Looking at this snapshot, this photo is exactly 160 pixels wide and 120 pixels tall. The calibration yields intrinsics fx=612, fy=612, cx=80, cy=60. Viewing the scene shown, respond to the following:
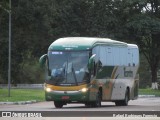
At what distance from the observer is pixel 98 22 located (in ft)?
212

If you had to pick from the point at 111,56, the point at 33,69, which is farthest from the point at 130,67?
the point at 33,69

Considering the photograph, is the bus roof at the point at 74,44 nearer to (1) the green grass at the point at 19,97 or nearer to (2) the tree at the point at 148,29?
(1) the green grass at the point at 19,97

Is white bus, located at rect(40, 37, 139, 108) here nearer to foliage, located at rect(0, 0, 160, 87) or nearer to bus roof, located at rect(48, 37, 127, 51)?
bus roof, located at rect(48, 37, 127, 51)

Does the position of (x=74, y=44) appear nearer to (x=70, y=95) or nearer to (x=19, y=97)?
(x=70, y=95)

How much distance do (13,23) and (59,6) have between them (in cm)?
517

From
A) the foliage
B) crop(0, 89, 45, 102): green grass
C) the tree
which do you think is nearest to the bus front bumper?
crop(0, 89, 45, 102): green grass

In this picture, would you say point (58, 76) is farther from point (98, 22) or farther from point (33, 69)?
point (33, 69)

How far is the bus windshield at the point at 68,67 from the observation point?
102ft

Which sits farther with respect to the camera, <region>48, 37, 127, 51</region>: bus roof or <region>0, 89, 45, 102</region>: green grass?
<region>0, 89, 45, 102</region>: green grass

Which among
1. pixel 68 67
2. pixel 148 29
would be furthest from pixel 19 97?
pixel 148 29

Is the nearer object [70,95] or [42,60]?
[70,95]

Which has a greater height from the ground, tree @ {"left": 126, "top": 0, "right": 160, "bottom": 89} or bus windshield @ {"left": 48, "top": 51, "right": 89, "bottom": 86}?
tree @ {"left": 126, "top": 0, "right": 160, "bottom": 89}

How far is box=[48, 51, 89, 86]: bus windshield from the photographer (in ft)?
102

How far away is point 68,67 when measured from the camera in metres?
31.0
